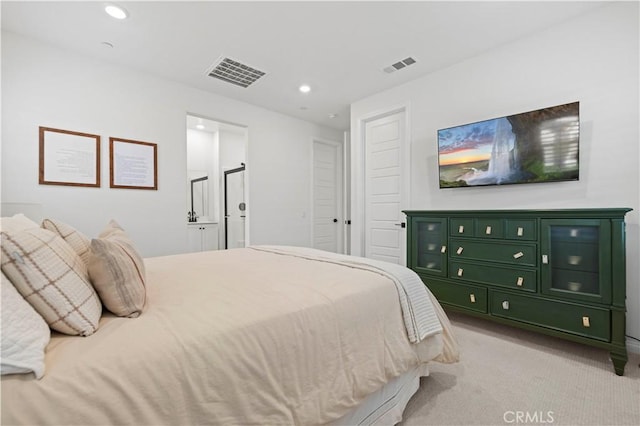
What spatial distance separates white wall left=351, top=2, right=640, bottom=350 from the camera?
224 cm

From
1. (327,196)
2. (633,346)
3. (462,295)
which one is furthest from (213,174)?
(633,346)

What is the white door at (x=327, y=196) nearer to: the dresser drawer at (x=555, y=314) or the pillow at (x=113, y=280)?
the dresser drawer at (x=555, y=314)

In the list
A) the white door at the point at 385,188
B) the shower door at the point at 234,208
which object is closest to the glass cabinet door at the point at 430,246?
the white door at the point at 385,188

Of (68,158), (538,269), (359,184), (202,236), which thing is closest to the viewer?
(538,269)

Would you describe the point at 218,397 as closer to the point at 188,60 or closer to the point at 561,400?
the point at 561,400

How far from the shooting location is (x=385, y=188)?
157 inches

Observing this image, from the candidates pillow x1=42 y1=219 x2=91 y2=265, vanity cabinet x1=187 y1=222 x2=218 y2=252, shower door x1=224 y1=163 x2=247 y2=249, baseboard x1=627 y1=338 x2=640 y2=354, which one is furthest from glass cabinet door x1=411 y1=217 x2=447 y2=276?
vanity cabinet x1=187 y1=222 x2=218 y2=252

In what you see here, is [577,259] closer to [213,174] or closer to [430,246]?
[430,246]

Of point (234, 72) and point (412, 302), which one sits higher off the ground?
point (234, 72)

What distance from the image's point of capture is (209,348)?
87 cm

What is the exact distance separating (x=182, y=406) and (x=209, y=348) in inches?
6.0

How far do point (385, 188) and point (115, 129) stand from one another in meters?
3.30

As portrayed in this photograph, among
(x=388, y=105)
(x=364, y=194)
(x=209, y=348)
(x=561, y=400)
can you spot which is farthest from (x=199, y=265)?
(x=388, y=105)

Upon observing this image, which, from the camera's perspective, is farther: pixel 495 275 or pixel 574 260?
pixel 495 275
